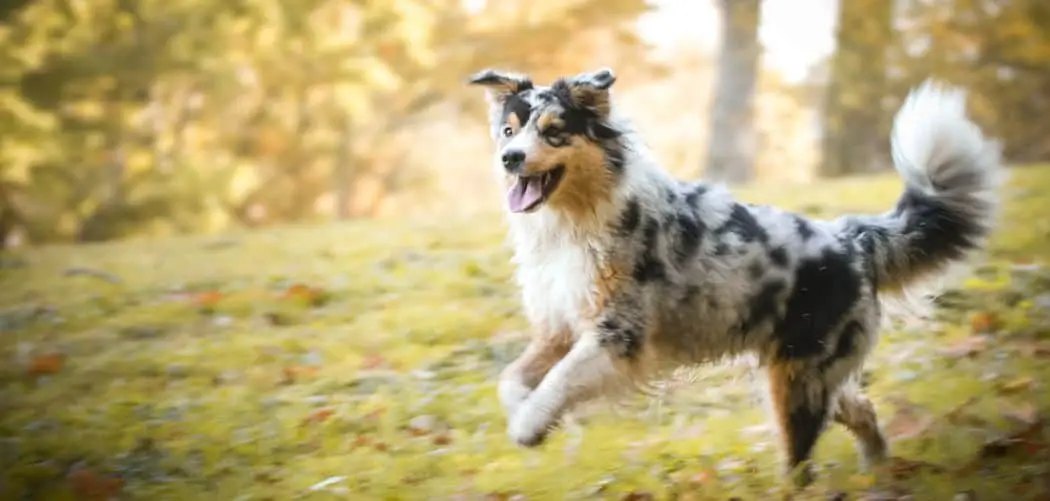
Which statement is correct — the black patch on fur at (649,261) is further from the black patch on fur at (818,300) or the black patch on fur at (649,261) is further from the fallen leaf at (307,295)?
the fallen leaf at (307,295)

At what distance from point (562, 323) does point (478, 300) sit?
6.34 feet

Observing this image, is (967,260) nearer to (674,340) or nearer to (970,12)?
(674,340)

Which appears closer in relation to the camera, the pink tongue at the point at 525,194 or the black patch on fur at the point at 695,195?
the pink tongue at the point at 525,194

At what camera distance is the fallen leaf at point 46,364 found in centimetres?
409

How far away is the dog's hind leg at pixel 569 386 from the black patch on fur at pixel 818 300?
492mm

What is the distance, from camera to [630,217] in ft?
9.11

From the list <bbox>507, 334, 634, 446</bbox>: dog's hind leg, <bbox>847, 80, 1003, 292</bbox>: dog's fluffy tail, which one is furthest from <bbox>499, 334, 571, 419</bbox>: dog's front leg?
<bbox>847, 80, 1003, 292</bbox>: dog's fluffy tail

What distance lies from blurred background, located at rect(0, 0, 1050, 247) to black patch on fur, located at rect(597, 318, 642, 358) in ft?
14.5

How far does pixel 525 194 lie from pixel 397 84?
6.11 m

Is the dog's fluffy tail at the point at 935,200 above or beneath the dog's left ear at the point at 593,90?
beneath

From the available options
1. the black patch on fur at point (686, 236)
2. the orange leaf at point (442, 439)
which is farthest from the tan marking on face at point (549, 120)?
the orange leaf at point (442, 439)

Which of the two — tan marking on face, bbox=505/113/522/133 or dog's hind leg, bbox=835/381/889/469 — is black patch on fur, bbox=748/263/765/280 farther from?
tan marking on face, bbox=505/113/522/133

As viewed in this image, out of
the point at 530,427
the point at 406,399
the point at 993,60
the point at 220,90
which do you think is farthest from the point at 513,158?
the point at 220,90

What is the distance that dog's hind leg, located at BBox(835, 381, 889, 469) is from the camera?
2873 millimetres
